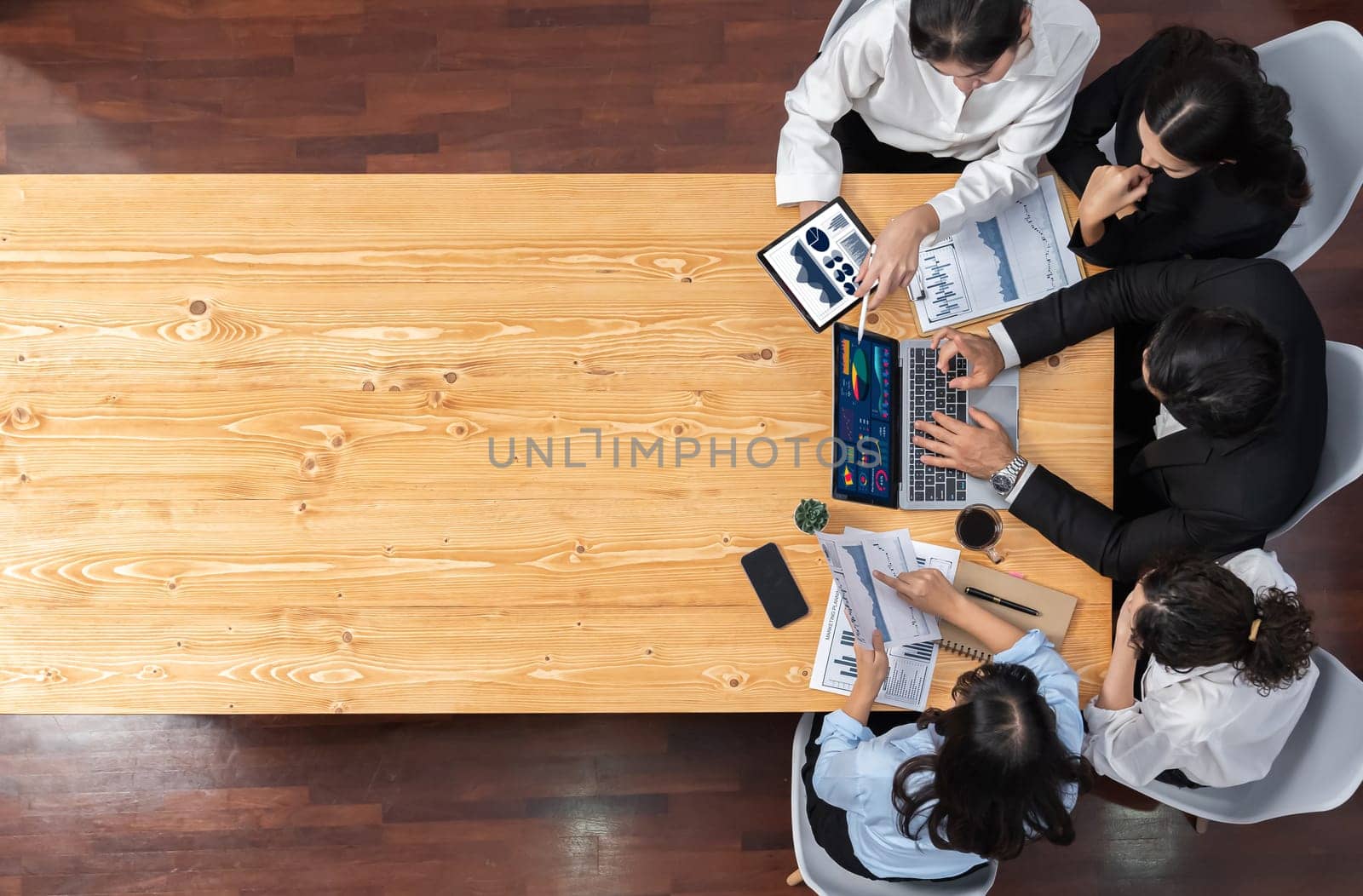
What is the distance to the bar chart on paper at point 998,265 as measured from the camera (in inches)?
68.2

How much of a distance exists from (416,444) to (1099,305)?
4.32 ft

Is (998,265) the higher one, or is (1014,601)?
(998,265)

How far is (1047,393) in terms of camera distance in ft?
5.62

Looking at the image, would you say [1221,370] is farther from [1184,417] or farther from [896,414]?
[896,414]

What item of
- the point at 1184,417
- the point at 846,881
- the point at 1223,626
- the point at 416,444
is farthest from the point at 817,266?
the point at 846,881

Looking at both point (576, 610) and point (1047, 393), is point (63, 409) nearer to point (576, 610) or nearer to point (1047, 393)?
point (576, 610)

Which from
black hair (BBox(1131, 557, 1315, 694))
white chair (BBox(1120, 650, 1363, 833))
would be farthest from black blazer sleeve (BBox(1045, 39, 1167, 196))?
white chair (BBox(1120, 650, 1363, 833))

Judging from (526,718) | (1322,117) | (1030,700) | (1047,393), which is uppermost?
A: (1322,117)

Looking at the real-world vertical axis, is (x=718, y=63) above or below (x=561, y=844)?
above

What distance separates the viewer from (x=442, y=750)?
2441 mm

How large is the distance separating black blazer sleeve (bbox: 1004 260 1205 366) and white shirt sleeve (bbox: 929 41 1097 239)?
0.21m

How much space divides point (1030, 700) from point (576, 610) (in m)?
0.81

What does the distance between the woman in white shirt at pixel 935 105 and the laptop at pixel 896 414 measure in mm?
127

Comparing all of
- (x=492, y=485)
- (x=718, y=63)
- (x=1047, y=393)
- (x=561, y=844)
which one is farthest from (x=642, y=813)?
(x=718, y=63)
